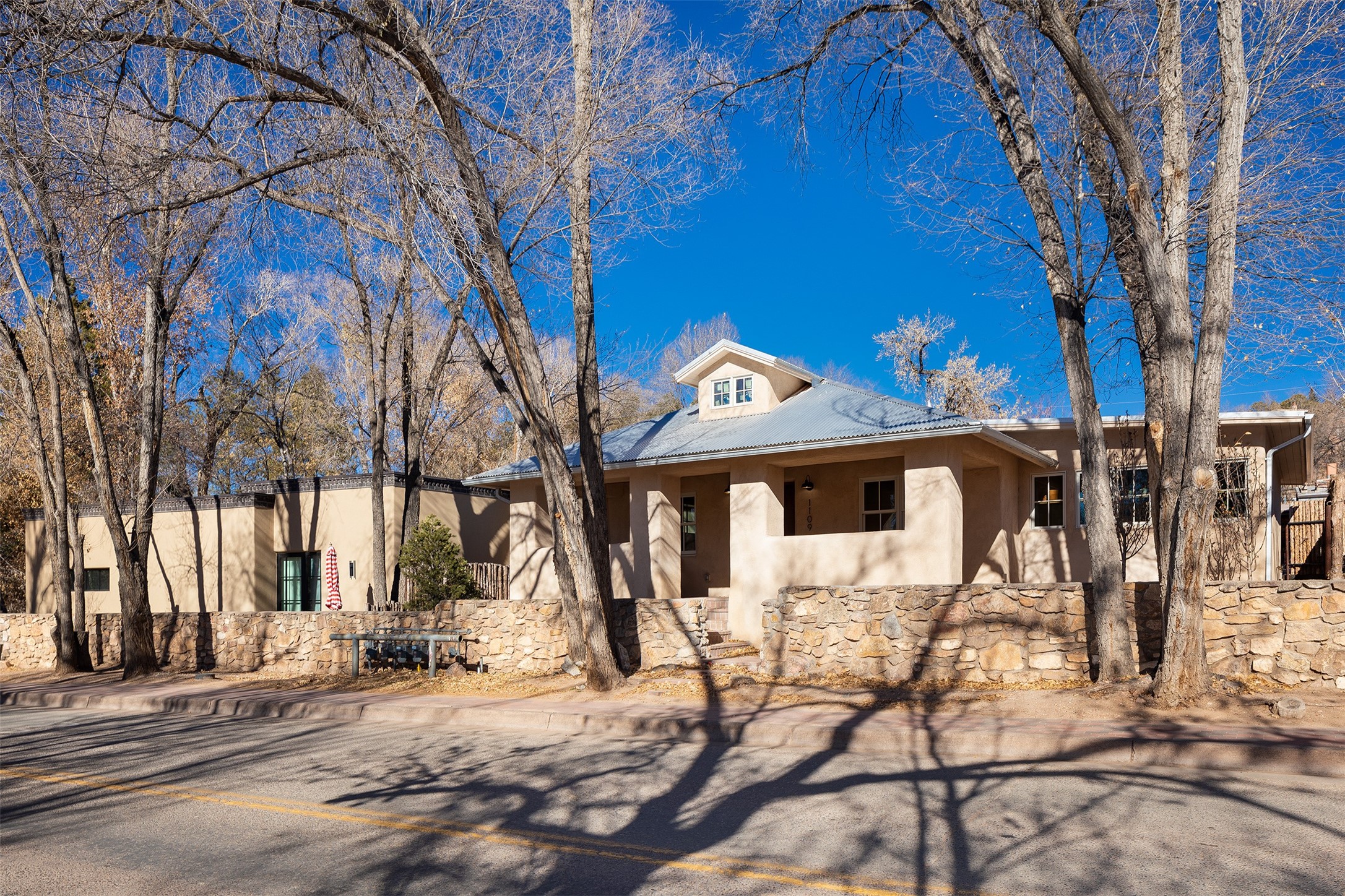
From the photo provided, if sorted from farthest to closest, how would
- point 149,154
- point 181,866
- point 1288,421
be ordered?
1. point 1288,421
2. point 149,154
3. point 181,866

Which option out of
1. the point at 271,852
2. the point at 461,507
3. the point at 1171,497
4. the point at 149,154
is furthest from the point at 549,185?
the point at 461,507

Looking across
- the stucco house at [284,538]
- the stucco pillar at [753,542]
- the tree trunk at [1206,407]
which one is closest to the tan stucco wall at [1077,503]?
the stucco pillar at [753,542]

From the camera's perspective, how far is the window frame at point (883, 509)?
17328mm

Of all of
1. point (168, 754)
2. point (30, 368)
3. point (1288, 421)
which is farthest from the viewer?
point (30, 368)

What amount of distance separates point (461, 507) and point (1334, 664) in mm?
21117

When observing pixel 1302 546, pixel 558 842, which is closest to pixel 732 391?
pixel 558 842

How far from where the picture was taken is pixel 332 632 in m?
17.5

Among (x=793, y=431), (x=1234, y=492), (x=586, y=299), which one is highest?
(x=586, y=299)

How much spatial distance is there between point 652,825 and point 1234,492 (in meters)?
14.3

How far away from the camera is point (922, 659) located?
11859 millimetres

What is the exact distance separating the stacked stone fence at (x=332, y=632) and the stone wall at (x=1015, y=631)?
2299mm

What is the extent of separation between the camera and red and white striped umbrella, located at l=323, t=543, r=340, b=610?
23.4 metres

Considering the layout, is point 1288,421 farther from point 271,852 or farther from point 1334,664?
point 271,852

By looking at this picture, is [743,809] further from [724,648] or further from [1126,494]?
[1126,494]
